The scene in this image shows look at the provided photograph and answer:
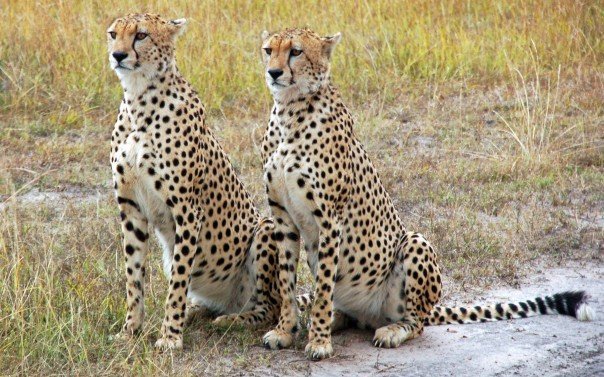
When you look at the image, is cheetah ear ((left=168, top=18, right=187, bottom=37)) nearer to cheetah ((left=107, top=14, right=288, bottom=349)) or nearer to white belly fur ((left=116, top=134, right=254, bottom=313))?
cheetah ((left=107, top=14, right=288, bottom=349))

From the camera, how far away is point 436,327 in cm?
430

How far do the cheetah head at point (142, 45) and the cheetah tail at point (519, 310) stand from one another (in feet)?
4.63

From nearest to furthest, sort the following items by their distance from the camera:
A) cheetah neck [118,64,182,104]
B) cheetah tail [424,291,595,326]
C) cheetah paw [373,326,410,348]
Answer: cheetah neck [118,64,182,104] < cheetah paw [373,326,410,348] < cheetah tail [424,291,595,326]

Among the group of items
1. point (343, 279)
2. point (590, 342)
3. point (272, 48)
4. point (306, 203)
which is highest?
point (272, 48)

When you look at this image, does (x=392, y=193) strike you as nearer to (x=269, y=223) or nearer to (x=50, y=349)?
(x=269, y=223)

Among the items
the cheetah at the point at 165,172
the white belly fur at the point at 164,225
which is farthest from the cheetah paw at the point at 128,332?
the white belly fur at the point at 164,225

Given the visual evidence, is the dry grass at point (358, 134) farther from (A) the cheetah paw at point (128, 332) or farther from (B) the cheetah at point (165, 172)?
(B) the cheetah at point (165, 172)

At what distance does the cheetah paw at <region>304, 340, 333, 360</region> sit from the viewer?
3900mm

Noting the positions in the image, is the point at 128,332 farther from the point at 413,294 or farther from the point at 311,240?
the point at 413,294

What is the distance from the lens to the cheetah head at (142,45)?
3746mm

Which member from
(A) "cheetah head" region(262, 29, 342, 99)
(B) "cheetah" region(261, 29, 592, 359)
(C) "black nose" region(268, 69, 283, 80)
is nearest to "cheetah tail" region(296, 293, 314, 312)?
(B) "cheetah" region(261, 29, 592, 359)

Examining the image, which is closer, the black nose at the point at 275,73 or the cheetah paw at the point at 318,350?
the black nose at the point at 275,73

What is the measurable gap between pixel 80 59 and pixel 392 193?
8.13 ft

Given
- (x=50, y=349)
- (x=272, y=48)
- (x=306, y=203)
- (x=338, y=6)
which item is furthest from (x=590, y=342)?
(x=338, y=6)
